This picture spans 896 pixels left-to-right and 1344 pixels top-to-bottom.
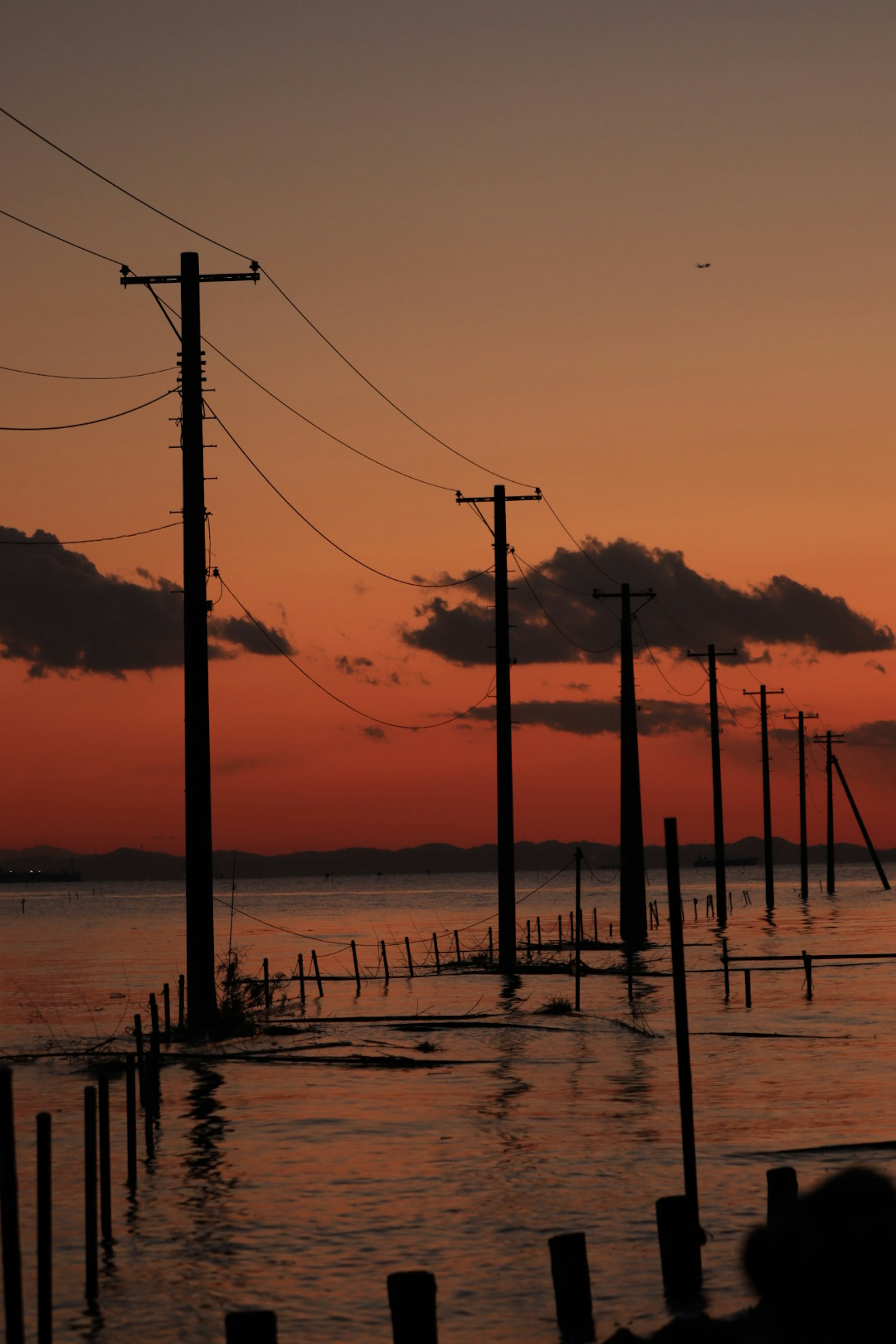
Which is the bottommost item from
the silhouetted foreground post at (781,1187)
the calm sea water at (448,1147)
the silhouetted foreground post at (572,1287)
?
the calm sea water at (448,1147)

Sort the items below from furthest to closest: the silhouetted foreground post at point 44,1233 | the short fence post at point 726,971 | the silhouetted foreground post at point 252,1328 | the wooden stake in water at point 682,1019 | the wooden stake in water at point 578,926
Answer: the short fence post at point 726,971 → the wooden stake in water at point 578,926 → the wooden stake in water at point 682,1019 → the silhouetted foreground post at point 44,1233 → the silhouetted foreground post at point 252,1328

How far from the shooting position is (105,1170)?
15.1 m

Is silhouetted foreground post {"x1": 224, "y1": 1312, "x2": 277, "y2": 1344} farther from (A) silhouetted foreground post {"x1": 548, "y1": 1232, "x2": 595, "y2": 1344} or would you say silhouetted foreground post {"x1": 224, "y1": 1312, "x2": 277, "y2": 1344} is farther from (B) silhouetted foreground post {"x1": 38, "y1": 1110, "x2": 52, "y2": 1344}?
(A) silhouetted foreground post {"x1": 548, "y1": 1232, "x2": 595, "y2": 1344}

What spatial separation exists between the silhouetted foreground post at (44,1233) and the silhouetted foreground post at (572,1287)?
10.8 ft

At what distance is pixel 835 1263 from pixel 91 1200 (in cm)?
661

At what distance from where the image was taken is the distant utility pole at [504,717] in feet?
154

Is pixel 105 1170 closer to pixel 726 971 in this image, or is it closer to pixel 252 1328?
pixel 252 1328

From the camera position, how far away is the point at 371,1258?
14.7 metres

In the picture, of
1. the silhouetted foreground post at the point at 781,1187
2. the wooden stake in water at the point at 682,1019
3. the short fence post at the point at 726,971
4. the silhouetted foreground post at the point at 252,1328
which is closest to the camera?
the silhouetted foreground post at the point at 252,1328

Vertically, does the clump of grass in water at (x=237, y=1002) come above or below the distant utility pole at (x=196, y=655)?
below

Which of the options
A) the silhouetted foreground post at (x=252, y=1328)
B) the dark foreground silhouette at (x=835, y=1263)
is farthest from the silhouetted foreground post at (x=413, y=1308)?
the dark foreground silhouette at (x=835, y=1263)

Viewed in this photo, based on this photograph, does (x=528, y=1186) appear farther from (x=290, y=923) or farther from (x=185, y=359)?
(x=290, y=923)

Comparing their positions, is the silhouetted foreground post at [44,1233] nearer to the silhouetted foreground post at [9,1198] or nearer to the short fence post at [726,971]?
the silhouetted foreground post at [9,1198]

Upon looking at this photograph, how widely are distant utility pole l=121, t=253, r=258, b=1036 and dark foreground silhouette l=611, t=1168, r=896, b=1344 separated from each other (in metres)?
20.4
